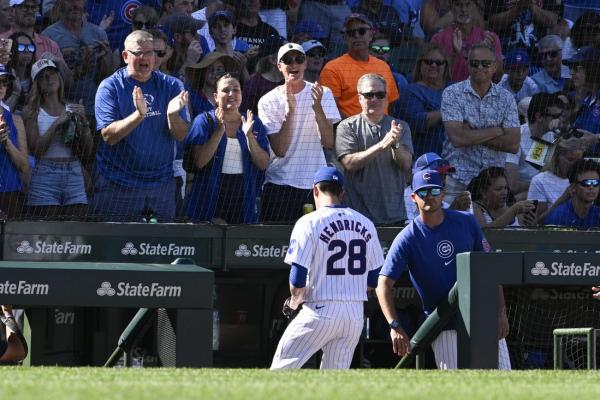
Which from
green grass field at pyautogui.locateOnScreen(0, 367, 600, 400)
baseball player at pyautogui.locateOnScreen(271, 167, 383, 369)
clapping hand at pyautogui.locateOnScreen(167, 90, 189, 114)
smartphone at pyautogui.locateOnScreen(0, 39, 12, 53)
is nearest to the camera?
green grass field at pyautogui.locateOnScreen(0, 367, 600, 400)

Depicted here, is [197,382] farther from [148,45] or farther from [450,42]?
[450,42]

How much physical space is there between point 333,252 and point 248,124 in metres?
2.67

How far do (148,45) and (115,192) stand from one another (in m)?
1.22

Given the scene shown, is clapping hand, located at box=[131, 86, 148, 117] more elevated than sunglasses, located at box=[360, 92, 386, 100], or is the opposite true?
sunglasses, located at box=[360, 92, 386, 100]

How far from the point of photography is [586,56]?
41.0 feet

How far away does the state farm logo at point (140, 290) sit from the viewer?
7.07 metres

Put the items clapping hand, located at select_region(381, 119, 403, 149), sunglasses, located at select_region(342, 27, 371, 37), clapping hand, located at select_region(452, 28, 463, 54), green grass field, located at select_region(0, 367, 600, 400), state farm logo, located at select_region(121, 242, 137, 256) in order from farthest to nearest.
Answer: clapping hand, located at select_region(452, 28, 463, 54) → sunglasses, located at select_region(342, 27, 371, 37) → clapping hand, located at select_region(381, 119, 403, 149) → state farm logo, located at select_region(121, 242, 137, 256) → green grass field, located at select_region(0, 367, 600, 400)

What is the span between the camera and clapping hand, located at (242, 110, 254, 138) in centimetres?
1019

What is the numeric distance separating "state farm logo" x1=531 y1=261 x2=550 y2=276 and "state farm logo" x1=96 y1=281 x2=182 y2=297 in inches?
79.6

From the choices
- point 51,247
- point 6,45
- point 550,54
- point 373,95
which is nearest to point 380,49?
point 373,95

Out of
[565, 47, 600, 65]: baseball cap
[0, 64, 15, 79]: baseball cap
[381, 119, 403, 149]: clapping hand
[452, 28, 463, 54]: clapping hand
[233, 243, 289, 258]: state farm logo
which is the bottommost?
[233, 243, 289, 258]: state farm logo

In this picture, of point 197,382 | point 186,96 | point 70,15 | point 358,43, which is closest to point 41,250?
point 186,96

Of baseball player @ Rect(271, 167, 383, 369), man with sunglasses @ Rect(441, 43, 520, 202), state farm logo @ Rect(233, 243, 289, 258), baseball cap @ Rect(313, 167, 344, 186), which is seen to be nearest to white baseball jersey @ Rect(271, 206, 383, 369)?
baseball player @ Rect(271, 167, 383, 369)

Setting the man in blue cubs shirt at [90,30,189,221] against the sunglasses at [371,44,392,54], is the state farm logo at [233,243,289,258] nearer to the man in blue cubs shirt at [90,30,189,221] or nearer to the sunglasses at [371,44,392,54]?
the man in blue cubs shirt at [90,30,189,221]
